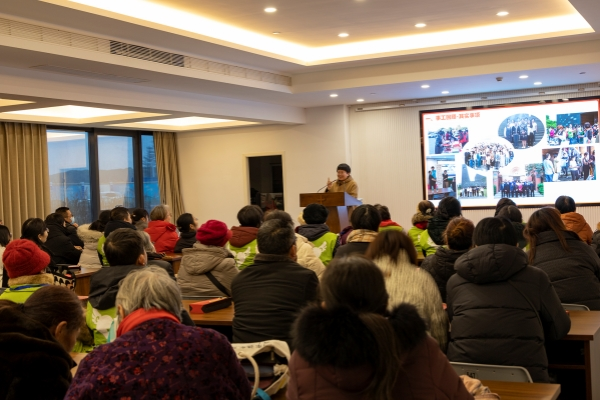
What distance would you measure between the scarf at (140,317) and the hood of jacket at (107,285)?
51.5 inches

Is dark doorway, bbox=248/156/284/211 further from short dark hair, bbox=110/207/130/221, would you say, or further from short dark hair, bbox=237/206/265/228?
short dark hair, bbox=237/206/265/228

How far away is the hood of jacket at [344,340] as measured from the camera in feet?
5.60

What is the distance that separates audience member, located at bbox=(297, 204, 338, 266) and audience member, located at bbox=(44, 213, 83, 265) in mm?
3041

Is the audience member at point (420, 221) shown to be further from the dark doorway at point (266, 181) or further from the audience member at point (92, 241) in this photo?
the dark doorway at point (266, 181)

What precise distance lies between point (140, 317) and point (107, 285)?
4.64ft

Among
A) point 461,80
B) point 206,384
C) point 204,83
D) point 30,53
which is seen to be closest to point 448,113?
point 461,80

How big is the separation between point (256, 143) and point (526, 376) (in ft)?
35.8

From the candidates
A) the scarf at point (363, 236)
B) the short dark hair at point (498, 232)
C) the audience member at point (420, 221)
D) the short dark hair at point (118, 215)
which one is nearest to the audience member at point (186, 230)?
the short dark hair at point (118, 215)

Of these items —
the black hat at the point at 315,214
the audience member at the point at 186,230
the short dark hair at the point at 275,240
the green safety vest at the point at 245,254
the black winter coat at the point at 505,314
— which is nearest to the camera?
the black winter coat at the point at 505,314

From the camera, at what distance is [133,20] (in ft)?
22.2

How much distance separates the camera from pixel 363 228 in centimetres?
468

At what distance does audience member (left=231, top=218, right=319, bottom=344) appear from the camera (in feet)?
10.4

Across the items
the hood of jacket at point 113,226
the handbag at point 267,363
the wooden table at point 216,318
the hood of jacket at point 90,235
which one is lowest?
the wooden table at point 216,318

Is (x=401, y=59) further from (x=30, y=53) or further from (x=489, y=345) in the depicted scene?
(x=489, y=345)
